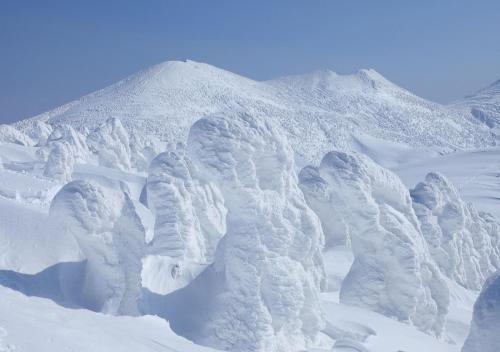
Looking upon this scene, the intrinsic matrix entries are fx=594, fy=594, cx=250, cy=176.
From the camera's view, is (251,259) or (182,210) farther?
(182,210)

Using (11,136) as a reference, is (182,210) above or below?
below

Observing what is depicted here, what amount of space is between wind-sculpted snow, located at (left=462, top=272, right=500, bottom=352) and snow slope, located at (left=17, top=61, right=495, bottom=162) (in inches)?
2964

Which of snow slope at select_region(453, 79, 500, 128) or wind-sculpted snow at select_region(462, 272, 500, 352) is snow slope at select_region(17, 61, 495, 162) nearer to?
snow slope at select_region(453, 79, 500, 128)

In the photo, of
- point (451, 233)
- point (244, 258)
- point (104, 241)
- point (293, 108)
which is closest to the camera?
point (104, 241)

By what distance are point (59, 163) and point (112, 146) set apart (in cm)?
1447

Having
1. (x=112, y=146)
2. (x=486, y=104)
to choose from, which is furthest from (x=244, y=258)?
(x=486, y=104)

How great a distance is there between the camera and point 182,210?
1577 cm

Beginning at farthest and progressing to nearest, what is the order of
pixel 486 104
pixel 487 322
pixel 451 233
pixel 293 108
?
pixel 486 104, pixel 293 108, pixel 451 233, pixel 487 322

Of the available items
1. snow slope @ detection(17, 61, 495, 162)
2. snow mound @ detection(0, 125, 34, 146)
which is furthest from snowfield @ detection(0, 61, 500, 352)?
snow slope @ detection(17, 61, 495, 162)

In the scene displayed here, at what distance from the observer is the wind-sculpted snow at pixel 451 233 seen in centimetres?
2077

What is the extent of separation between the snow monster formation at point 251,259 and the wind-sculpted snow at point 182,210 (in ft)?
12.6

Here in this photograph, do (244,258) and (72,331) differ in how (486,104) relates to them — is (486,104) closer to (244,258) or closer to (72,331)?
(244,258)

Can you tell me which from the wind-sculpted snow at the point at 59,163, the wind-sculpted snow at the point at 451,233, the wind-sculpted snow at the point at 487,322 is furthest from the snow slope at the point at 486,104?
the wind-sculpted snow at the point at 487,322

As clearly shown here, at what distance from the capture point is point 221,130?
34.6 feet
